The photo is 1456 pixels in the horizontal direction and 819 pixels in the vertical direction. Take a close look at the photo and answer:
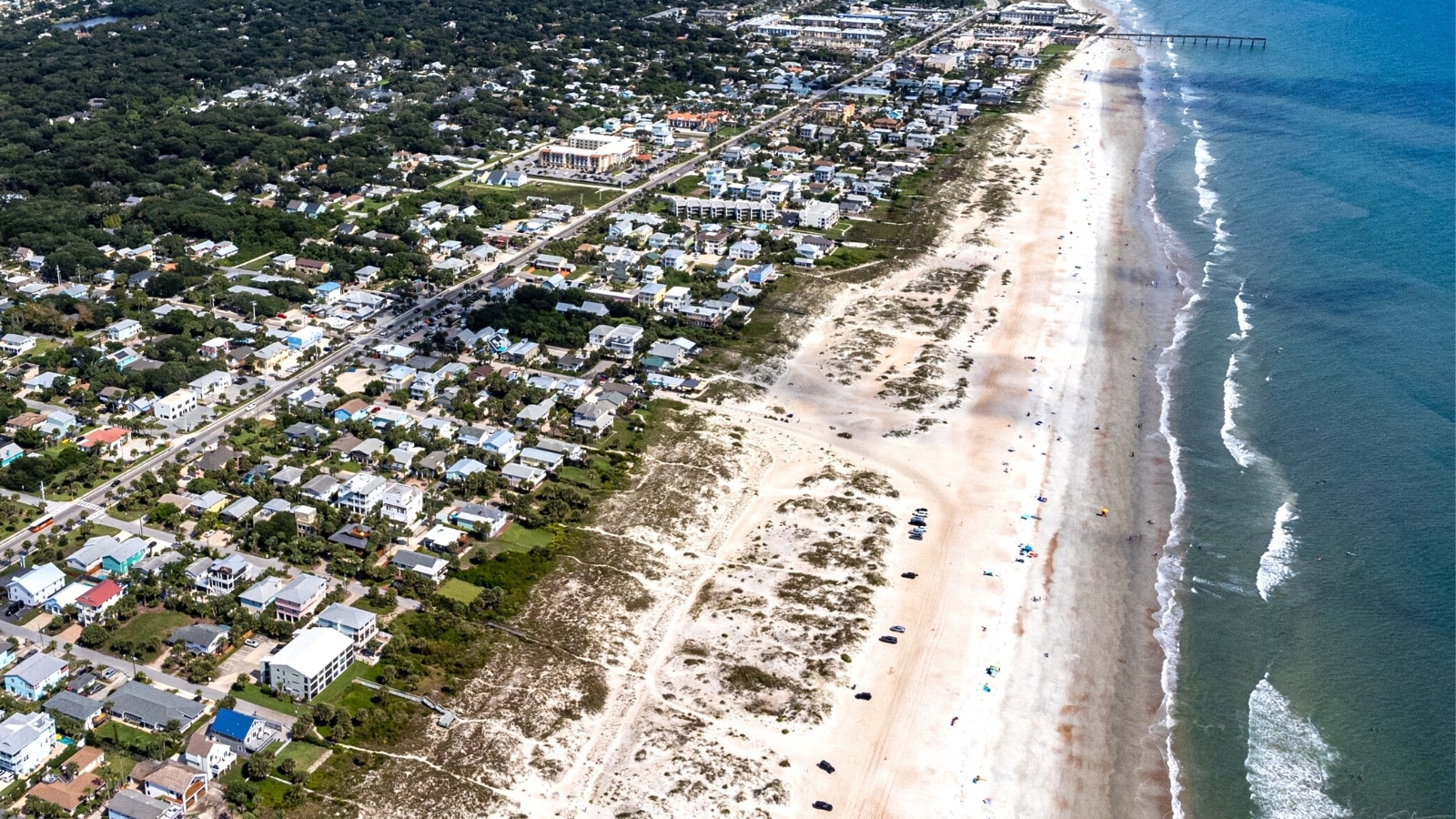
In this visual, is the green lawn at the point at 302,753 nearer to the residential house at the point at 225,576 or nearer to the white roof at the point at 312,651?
the white roof at the point at 312,651

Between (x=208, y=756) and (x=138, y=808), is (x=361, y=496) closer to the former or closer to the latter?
(x=208, y=756)

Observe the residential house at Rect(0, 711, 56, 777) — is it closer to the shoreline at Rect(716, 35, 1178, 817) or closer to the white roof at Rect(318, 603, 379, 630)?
the white roof at Rect(318, 603, 379, 630)

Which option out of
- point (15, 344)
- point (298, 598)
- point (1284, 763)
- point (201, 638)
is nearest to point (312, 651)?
point (298, 598)

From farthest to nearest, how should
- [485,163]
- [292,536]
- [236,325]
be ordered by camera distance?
1. [485,163]
2. [236,325]
3. [292,536]

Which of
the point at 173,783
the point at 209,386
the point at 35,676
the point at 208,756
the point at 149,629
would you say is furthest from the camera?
the point at 209,386

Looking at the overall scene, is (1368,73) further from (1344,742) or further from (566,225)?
(1344,742)

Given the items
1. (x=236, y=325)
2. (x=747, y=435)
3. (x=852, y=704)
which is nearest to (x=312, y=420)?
(x=236, y=325)
